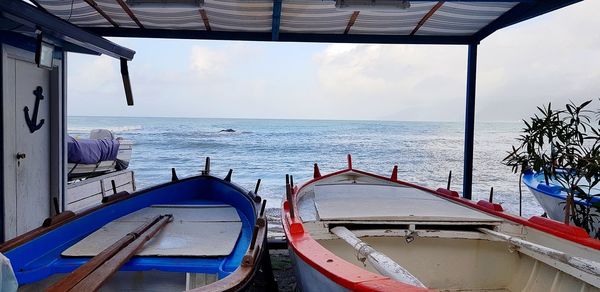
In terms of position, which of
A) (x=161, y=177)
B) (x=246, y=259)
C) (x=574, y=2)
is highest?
(x=574, y=2)

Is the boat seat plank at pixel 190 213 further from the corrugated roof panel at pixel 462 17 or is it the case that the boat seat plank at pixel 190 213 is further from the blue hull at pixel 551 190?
the blue hull at pixel 551 190

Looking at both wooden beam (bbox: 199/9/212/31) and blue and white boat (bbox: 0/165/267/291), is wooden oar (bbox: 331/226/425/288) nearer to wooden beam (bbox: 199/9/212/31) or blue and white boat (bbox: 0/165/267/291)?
blue and white boat (bbox: 0/165/267/291)

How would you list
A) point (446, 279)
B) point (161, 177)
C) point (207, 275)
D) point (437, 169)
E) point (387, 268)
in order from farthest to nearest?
point (437, 169), point (161, 177), point (446, 279), point (207, 275), point (387, 268)

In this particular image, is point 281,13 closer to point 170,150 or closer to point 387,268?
point 387,268

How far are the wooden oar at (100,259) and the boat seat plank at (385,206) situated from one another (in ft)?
4.46

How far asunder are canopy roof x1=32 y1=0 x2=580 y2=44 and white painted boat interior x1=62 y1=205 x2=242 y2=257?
218 centimetres

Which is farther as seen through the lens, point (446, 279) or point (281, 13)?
point (281, 13)

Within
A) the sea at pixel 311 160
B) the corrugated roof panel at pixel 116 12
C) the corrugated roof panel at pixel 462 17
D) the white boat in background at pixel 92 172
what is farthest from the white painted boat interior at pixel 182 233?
the sea at pixel 311 160

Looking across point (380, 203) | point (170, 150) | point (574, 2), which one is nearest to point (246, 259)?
point (380, 203)

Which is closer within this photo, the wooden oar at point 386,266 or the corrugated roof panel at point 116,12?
the wooden oar at point 386,266

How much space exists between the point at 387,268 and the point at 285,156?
21350 mm

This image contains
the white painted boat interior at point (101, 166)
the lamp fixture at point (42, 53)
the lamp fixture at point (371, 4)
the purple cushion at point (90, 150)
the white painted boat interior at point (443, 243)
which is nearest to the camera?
the white painted boat interior at point (443, 243)

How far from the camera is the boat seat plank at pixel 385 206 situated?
2975mm

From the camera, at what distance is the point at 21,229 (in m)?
4.35
